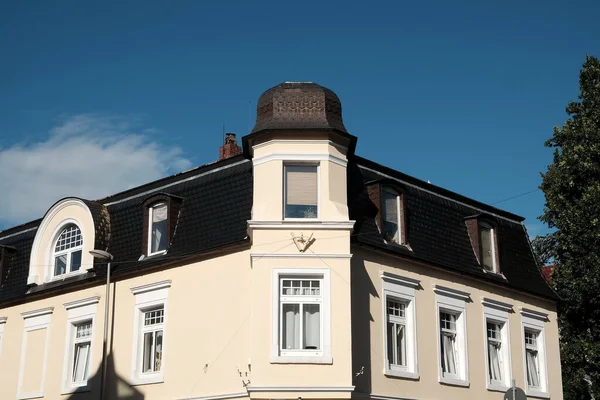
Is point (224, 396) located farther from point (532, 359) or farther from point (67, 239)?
point (532, 359)

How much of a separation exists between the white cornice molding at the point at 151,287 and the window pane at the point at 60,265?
4.03 meters

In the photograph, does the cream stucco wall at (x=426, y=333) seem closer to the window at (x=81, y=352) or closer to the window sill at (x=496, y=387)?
the window sill at (x=496, y=387)

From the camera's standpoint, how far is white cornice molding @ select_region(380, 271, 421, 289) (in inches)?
961

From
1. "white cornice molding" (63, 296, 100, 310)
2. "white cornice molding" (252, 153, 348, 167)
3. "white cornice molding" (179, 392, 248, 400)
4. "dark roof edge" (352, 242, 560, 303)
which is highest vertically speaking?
"white cornice molding" (252, 153, 348, 167)

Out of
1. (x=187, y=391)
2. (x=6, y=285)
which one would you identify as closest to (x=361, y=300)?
(x=187, y=391)

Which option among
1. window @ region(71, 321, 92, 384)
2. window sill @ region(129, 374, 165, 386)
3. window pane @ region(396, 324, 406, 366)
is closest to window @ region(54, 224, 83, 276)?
window @ region(71, 321, 92, 384)

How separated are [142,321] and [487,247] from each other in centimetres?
1153

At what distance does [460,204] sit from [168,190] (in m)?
9.70

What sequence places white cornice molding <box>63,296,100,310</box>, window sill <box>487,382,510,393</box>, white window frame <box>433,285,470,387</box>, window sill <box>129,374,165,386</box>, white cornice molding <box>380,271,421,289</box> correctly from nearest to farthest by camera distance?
white cornice molding <box>380,271,421,289</box>
window sill <box>129,374,165,386</box>
white window frame <box>433,285,470,387</box>
window sill <box>487,382,510,393</box>
white cornice molding <box>63,296,100,310</box>

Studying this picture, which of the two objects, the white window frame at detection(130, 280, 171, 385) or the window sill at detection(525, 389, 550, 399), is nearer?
the white window frame at detection(130, 280, 171, 385)

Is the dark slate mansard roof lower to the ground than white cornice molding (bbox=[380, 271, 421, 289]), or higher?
higher

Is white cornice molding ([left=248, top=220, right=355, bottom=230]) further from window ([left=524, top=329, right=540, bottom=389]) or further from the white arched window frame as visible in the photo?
window ([left=524, top=329, right=540, bottom=389])

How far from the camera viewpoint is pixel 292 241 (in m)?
22.6

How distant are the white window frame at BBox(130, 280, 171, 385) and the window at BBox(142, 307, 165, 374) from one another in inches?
3.9
